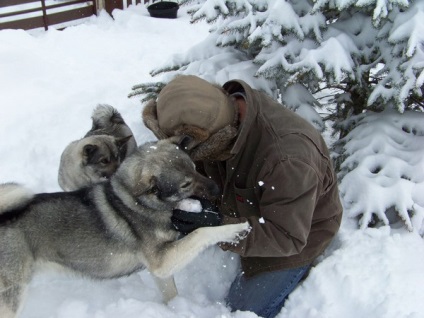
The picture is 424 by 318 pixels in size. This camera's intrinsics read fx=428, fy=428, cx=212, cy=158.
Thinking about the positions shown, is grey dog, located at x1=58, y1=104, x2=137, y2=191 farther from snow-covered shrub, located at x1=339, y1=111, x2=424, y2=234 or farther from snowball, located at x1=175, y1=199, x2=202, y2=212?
snow-covered shrub, located at x1=339, y1=111, x2=424, y2=234

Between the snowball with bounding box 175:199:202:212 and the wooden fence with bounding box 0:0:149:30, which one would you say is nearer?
the snowball with bounding box 175:199:202:212

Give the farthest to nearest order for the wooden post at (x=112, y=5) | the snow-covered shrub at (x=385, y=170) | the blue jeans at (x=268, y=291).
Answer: the wooden post at (x=112, y=5) < the snow-covered shrub at (x=385, y=170) < the blue jeans at (x=268, y=291)

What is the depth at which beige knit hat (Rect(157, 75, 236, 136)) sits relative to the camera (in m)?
2.42

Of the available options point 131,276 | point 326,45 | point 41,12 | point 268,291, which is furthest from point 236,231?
point 41,12

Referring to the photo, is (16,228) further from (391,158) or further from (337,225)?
(391,158)

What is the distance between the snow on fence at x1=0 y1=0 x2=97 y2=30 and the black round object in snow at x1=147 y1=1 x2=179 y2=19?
Answer: 1.45 metres

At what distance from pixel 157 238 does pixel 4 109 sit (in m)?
3.79

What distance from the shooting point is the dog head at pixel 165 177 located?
8.44ft

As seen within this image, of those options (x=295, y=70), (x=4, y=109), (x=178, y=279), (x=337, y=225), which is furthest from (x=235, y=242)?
(x=4, y=109)

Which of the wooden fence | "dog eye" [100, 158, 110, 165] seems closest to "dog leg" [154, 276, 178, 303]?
"dog eye" [100, 158, 110, 165]

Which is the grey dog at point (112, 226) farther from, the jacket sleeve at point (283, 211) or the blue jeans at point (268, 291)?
the blue jeans at point (268, 291)

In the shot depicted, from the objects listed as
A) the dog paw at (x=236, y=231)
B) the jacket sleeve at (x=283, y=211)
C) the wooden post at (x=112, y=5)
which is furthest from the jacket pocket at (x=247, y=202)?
the wooden post at (x=112, y=5)

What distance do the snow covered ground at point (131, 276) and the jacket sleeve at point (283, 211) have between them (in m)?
0.62

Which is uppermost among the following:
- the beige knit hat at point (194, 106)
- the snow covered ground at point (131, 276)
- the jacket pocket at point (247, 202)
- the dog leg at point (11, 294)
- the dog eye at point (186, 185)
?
the beige knit hat at point (194, 106)
